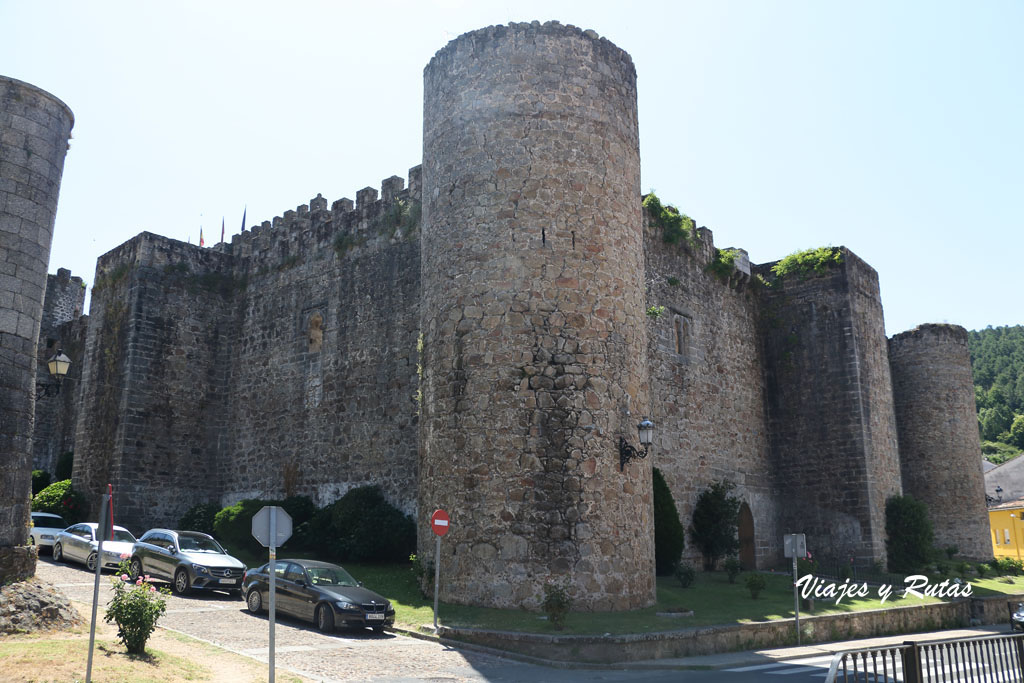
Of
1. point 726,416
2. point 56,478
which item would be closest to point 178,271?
point 56,478

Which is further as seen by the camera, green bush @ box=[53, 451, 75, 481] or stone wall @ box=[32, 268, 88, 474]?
stone wall @ box=[32, 268, 88, 474]

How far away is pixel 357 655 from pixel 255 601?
12.6ft

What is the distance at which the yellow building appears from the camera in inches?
1719

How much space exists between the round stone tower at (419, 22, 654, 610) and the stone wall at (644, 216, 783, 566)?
5.75m

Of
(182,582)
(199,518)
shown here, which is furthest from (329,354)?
(182,582)

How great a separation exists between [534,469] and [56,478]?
21850 millimetres

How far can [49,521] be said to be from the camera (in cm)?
2161

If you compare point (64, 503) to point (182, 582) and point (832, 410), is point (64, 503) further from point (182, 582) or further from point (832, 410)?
point (832, 410)

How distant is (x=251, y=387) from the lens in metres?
25.5

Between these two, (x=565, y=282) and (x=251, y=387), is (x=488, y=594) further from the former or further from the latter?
(x=251, y=387)

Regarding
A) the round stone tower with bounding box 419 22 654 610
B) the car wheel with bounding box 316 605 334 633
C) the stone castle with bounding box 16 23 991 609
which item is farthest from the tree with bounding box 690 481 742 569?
the car wheel with bounding box 316 605 334 633

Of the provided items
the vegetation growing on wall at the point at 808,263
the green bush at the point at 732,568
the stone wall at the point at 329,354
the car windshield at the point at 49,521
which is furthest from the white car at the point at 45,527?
the vegetation growing on wall at the point at 808,263

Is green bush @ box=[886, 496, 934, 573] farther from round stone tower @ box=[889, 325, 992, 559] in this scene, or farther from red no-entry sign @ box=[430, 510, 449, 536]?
red no-entry sign @ box=[430, 510, 449, 536]

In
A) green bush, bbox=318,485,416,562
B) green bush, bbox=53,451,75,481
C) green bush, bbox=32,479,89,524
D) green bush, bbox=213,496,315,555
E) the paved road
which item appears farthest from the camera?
green bush, bbox=53,451,75,481
